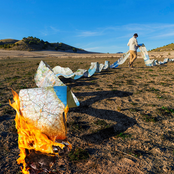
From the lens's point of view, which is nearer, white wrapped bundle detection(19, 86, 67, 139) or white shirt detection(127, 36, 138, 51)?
white wrapped bundle detection(19, 86, 67, 139)

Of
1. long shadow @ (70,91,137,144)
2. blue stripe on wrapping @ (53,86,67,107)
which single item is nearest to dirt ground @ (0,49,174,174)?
long shadow @ (70,91,137,144)

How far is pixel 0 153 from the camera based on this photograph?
2512 mm

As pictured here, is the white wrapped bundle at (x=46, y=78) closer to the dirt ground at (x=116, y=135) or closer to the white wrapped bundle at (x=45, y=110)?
the dirt ground at (x=116, y=135)

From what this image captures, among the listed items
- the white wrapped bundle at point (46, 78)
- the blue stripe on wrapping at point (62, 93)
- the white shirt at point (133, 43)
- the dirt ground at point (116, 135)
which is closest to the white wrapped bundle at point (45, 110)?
the blue stripe on wrapping at point (62, 93)

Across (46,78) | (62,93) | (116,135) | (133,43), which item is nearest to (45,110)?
(62,93)

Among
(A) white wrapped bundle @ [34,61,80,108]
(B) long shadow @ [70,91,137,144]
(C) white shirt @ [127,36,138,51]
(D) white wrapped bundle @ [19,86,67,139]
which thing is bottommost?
(B) long shadow @ [70,91,137,144]

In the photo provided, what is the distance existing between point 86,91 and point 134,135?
3.42 meters

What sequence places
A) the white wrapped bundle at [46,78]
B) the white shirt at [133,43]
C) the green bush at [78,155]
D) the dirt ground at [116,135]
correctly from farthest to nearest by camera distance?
the white shirt at [133,43] → the white wrapped bundle at [46,78] → the green bush at [78,155] → the dirt ground at [116,135]

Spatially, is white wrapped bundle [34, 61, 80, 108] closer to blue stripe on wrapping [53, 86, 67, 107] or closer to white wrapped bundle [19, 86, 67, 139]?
blue stripe on wrapping [53, 86, 67, 107]

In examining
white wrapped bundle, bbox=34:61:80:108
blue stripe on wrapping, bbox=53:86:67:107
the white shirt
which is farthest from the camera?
the white shirt

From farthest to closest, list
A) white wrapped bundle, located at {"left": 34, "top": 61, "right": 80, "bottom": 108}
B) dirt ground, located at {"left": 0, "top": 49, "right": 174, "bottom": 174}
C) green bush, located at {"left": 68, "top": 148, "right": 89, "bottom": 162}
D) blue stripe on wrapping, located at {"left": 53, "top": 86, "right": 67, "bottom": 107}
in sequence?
1. white wrapped bundle, located at {"left": 34, "top": 61, "right": 80, "bottom": 108}
2. blue stripe on wrapping, located at {"left": 53, "top": 86, "right": 67, "bottom": 107}
3. green bush, located at {"left": 68, "top": 148, "right": 89, "bottom": 162}
4. dirt ground, located at {"left": 0, "top": 49, "right": 174, "bottom": 174}

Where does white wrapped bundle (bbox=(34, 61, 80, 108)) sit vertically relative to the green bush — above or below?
above

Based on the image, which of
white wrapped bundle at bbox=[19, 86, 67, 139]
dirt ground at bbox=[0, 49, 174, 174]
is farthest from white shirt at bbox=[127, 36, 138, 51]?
white wrapped bundle at bbox=[19, 86, 67, 139]

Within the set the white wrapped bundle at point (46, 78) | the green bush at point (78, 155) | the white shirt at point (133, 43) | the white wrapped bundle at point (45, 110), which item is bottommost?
the green bush at point (78, 155)
